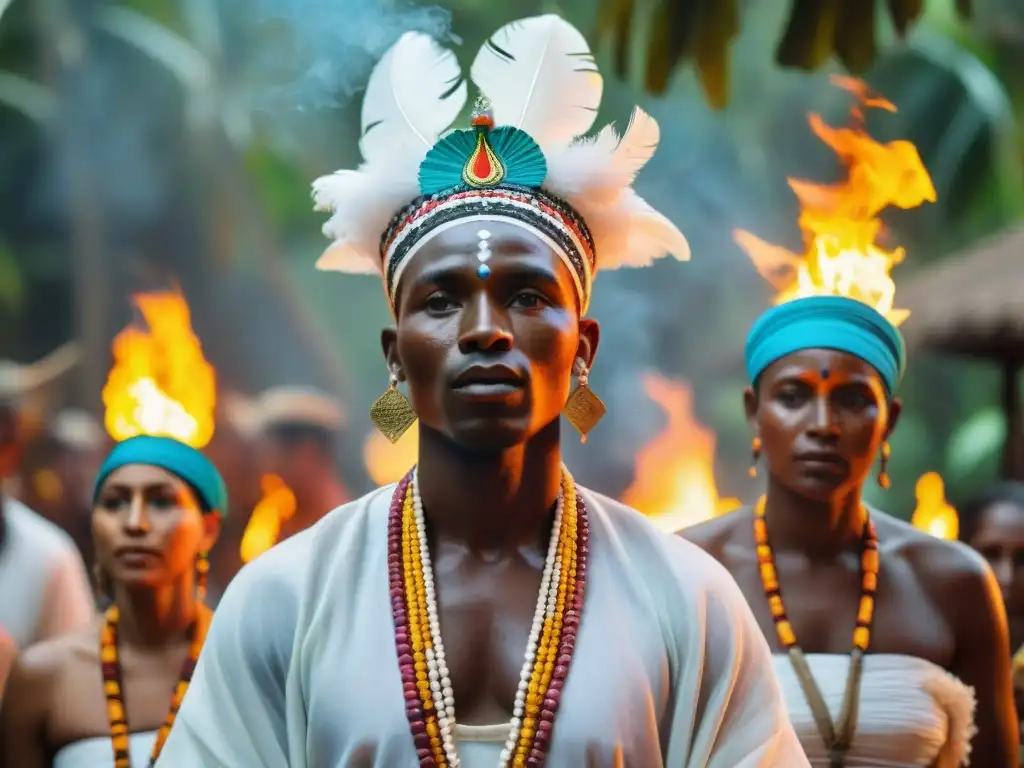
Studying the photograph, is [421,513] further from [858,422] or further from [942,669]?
[942,669]

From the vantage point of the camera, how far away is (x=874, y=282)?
11.7ft

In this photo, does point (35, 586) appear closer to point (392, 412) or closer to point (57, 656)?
point (57, 656)

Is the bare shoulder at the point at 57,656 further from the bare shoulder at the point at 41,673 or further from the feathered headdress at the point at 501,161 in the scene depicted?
the feathered headdress at the point at 501,161

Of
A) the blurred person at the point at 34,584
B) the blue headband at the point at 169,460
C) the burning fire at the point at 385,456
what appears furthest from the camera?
the burning fire at the point at 385,456

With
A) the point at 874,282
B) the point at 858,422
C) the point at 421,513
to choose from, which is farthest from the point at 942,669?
the point at 421,513

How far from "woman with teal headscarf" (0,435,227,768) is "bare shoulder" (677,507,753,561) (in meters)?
1.38

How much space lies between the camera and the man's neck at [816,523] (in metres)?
3.30

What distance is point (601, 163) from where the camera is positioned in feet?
7.47

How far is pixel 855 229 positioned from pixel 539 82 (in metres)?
1.66

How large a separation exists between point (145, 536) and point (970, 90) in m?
8.72

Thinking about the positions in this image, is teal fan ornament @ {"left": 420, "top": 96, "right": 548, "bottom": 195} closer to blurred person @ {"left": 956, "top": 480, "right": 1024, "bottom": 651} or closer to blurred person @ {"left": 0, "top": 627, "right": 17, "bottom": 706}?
blurred person @ {"left": 0, "top": 627, "right": 17, "bottom": 706}

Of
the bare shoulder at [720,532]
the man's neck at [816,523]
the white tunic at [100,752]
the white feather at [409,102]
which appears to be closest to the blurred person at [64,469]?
the white tunic at [100,752]

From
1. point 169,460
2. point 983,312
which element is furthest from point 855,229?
point 983,312

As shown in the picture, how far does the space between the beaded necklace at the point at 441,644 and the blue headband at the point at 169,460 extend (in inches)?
52.4
